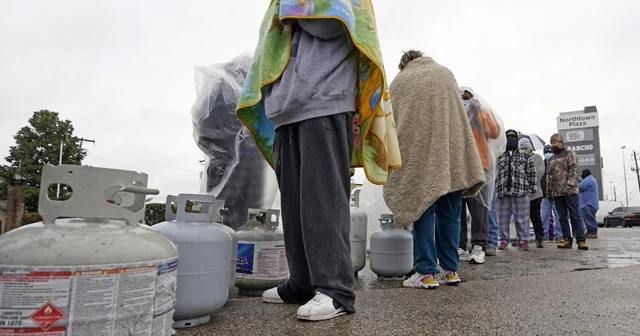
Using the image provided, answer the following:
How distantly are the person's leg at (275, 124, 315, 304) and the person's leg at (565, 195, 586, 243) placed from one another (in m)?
5.17

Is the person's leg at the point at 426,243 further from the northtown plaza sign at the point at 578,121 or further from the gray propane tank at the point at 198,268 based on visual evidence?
the northtown plaza sign at the point at 578,121

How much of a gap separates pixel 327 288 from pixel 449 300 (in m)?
0.75

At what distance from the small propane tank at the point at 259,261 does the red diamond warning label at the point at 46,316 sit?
144 centimetres

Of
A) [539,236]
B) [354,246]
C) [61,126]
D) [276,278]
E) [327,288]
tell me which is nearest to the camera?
[327,288]

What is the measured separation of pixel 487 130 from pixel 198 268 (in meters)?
3.32

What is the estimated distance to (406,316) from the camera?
168 centimetres

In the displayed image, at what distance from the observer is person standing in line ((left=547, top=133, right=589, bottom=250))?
5770 mm

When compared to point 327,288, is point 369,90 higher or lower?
higher

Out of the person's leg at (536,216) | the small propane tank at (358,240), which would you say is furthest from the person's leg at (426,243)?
the person's leg at (536,216)

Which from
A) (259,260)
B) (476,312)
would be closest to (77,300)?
(259,260)

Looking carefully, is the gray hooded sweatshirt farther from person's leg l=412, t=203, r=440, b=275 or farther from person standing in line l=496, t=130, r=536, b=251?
person standing in line l=496, t=130, r=536, b=251

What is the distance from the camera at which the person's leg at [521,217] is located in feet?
18.4

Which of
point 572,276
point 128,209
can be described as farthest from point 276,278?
point 572,276

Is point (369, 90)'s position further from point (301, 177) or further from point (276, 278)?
point (276, 278)
